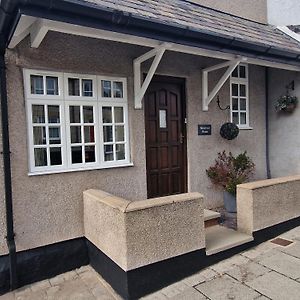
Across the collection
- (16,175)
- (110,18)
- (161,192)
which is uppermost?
(110,18)

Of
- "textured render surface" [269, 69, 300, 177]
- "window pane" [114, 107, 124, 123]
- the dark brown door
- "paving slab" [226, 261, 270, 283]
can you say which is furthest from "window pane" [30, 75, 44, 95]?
"textured render surface" [269, 69, 300, 177]

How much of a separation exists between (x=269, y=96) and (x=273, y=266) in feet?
15.5

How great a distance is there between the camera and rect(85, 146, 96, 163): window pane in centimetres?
482

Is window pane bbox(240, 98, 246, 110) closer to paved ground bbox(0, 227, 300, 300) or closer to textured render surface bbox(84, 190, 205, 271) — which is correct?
paved ground bbox(0, 227, 300, 300)

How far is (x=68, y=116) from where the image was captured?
4602mm

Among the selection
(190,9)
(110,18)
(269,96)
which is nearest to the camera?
(110,18)

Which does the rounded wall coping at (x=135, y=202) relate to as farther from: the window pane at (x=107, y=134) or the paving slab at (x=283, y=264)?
the paving slab at (x=283, y=264)

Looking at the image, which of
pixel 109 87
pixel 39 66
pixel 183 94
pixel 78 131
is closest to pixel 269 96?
pixel 183 94

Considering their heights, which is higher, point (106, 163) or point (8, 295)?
point (106, 163)

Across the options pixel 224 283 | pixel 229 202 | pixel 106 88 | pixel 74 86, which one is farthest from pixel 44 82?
pixel 229 202

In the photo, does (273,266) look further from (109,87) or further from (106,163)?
(109,87)

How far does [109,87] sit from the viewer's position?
500cm

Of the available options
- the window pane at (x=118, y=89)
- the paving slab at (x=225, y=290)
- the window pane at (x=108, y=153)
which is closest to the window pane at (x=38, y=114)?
the window pane at (x=108, y=153)

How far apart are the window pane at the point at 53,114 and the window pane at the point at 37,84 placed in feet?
0.86
